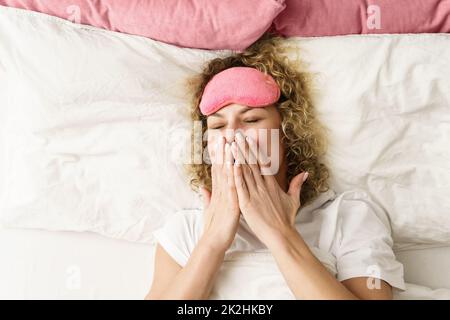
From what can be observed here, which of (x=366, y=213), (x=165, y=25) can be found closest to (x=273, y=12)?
(x=165, y=25)

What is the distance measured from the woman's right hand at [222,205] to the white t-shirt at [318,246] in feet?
0.22

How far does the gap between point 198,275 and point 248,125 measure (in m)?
0.35

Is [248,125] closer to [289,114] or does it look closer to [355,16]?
[289,114]

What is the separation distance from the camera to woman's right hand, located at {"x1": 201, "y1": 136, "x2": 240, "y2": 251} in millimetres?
1163

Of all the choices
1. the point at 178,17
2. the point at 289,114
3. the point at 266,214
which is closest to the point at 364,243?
the point at 266,214

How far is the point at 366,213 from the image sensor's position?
4.13 feet

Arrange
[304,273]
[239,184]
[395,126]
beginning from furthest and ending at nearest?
[395,126], [239,184], [304,273]

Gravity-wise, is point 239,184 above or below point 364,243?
above

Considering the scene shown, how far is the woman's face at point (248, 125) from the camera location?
1.20 m

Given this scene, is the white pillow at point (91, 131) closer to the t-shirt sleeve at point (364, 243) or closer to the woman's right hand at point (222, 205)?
the woman's right hand at point (222, 205)

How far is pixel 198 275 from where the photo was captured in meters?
1.12

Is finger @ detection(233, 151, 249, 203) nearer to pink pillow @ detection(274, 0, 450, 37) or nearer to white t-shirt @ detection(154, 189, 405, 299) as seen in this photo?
white t-shirt @ detection(154, 189, 405, 299)

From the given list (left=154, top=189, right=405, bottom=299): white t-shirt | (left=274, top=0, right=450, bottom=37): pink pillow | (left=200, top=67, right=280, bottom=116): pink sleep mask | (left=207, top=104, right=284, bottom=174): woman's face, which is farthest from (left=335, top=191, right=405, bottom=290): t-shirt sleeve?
(left=274, top=0, right=450, bottom=37): pink pillow

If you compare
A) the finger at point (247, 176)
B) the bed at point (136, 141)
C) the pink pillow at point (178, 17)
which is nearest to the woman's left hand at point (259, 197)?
the finger at point (247, 176)
